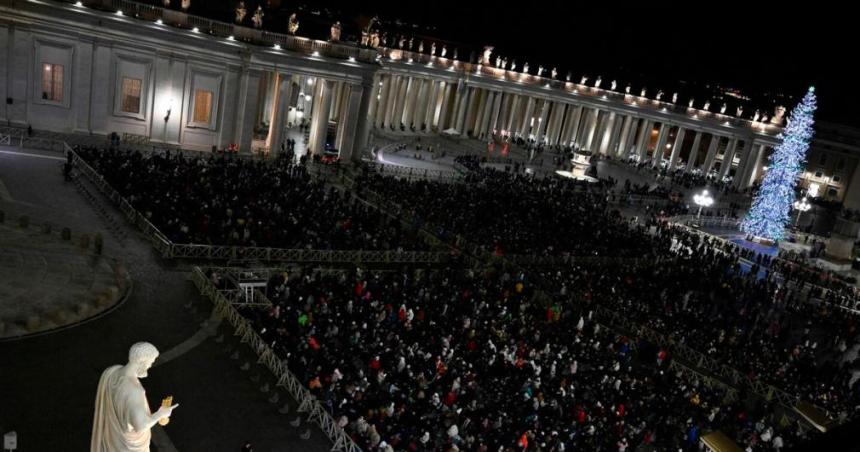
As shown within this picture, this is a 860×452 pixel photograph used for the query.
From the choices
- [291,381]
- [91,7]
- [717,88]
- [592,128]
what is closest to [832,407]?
[291,381]

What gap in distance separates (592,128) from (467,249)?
63.6m

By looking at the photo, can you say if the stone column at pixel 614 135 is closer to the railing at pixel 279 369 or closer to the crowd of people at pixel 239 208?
the crowd of people at pixel 239 208

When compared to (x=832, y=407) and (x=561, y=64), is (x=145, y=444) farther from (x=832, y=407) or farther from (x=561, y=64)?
(x=561, y=64)

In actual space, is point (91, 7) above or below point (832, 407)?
above

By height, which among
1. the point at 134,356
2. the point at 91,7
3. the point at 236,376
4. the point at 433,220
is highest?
the point at 91,7

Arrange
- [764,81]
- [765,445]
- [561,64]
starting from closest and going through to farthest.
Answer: [765,445], [561,64], [764,81]

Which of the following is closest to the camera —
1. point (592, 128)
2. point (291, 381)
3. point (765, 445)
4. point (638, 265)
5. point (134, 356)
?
point (134, 356)

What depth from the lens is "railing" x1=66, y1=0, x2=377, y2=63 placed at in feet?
155

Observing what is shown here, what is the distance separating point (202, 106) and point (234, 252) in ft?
84.1

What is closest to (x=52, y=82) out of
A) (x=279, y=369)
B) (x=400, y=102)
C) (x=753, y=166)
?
(x=279, y=369)

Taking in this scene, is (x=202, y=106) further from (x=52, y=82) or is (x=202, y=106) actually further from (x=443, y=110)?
(x=443, y=110)

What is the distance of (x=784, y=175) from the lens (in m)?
62.9

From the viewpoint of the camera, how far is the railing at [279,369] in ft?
61.4

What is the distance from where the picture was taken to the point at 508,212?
4734cm
